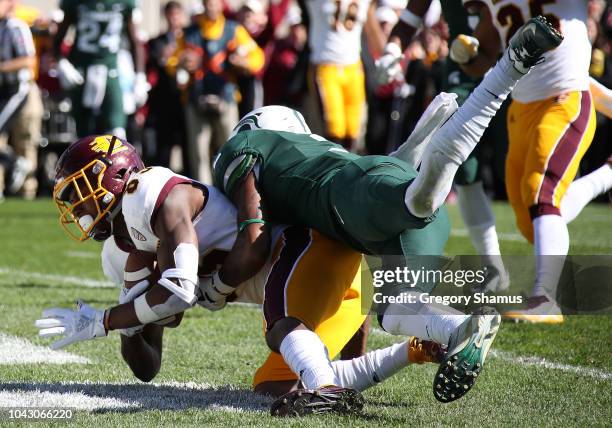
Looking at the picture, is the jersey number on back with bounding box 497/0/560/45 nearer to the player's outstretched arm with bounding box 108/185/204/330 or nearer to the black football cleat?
the player's outstretched arm with bounding box 108/185/204/330

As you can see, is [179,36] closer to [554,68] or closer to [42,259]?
[42,259]

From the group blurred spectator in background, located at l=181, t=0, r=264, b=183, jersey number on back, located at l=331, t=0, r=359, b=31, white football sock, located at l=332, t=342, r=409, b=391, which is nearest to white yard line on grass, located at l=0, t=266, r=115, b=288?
white football sock, located at l=332, t=342, r=409, b=391

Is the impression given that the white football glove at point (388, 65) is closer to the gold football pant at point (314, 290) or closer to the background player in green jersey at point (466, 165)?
the background player in green jersey at point (466, 165)

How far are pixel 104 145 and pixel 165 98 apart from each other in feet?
30.4

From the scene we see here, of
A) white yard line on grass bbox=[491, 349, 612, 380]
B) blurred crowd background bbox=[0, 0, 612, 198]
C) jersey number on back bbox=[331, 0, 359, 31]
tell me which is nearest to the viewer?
A: white yard line on grass bbox=[491, 349, 612, 380]

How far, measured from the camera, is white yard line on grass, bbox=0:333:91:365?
3824 millimetres

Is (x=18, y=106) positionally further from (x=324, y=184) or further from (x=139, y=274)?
(x=324, y=184)

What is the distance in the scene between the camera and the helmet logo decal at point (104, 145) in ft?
11.0

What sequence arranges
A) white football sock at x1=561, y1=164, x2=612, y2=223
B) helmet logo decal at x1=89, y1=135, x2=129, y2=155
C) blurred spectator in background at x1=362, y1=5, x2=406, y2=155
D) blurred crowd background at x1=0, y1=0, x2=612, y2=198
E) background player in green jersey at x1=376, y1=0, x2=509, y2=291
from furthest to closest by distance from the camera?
blurred spectator in background at x1=362, y1=5, x2=406, y2=155, blurred crowd background at x1=0, y1=0, x2=612, y2=198, background player in green jersey at x1=376, y1=0, x2=509, y2=291, white football sock at x1=561, y1=164, x2=612, y2=223, helmet logo decal at x1=89, y1=135, x2=129, y2=155

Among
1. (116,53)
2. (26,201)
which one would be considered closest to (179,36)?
(116,53)

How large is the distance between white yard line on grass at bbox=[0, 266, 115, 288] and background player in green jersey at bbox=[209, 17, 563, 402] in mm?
2368

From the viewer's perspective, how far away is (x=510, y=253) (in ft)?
22.2

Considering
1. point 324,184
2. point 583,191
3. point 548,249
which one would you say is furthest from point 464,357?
point 583,191

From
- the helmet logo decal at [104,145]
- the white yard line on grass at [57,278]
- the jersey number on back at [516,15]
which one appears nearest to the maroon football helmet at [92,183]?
the helmet logo decal at [104,145]
